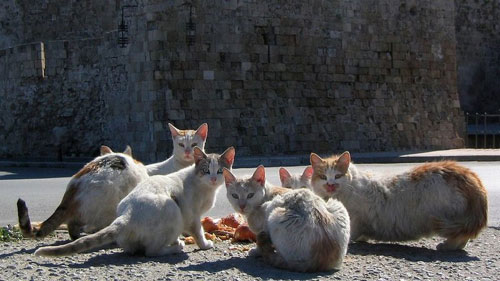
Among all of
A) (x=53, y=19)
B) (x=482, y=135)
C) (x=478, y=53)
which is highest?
(x=53, y=19)

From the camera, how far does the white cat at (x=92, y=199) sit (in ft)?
24.3

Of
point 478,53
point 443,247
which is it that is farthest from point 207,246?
point 478,53

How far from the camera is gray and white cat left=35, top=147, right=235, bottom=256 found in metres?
6.46

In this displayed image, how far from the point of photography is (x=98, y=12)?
80.7 feet

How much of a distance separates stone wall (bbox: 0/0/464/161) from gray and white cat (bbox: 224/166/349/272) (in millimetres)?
12028

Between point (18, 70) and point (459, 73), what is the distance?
19865 mm

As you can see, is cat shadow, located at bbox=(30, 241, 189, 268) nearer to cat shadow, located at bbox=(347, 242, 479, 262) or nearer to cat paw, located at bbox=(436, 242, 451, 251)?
cat shadow, located at bbox=(347, 242, 479, 262)

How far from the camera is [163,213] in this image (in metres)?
6.61

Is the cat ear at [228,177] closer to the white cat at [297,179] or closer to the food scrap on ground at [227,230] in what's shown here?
the food scrap on ground at [227,230]

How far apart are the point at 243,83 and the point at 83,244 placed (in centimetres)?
1409

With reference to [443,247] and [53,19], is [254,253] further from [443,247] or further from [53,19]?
[53,19]

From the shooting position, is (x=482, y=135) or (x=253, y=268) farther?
(x=482, y=135)

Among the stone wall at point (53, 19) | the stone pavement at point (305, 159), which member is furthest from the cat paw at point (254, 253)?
Answer: the stone wall at point (53, 19)

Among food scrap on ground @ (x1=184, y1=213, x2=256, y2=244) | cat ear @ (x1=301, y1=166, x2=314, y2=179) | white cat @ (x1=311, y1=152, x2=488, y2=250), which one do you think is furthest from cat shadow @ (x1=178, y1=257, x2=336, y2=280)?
cat ear @ (x1=301, y1=166, x2=314, y2=179)
